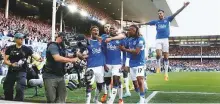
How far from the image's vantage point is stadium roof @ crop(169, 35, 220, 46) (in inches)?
3425

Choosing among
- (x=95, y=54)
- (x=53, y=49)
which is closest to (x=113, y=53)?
(x=95, y=54)

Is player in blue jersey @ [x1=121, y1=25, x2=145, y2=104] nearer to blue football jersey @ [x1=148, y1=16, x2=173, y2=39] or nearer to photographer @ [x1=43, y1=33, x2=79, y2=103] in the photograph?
photographer @ [x1=43, y1=33, x2=79, y2=103]

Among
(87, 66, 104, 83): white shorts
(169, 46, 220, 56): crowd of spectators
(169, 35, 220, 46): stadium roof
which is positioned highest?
(169, 35, 220, 46): stadium roof

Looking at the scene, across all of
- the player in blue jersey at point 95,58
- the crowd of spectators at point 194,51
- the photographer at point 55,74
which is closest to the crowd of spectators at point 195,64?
the crowd of spectators at point 194,51

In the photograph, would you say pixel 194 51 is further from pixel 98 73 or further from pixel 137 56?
pixel 98 73

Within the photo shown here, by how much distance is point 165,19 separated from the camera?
11039 millimetres

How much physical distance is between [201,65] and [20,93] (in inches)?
3138

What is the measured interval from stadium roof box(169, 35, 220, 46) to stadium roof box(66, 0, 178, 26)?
1287 inches

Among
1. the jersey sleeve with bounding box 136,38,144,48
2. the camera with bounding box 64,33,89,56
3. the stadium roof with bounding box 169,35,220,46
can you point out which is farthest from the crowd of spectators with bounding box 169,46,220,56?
the camera with bounding box 64,33,89,56

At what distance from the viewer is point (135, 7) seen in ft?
158

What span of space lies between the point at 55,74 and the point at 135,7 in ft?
138

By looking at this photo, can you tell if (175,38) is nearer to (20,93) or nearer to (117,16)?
(117,16)

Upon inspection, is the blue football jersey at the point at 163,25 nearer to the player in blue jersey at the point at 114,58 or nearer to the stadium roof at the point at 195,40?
the player in blue jersey at the point at 114,58

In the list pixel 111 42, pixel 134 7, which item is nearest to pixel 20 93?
pixel 111 42
